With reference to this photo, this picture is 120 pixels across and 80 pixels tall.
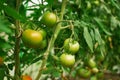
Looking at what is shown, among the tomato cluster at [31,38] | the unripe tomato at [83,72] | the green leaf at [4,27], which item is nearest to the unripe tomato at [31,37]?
the tomato cluster at [31,38]

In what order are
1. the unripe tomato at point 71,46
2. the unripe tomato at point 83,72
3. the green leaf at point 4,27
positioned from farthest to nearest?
the unripe tomato at point 83,72 → the unripe tomato at point 71,46 → the green leaf at point 4,27

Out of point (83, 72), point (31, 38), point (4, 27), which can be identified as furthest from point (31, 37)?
point (83, 72)

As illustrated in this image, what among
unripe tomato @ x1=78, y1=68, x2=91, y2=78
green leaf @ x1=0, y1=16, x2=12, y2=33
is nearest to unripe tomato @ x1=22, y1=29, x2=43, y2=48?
green leaf @ x1=0, y1=16, x2=12, y2=33

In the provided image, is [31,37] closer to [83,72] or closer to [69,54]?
[69,54]

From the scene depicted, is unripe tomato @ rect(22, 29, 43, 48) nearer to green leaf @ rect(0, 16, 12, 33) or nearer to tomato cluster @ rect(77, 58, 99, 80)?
green leaf @ rect(0, 16, 12, 33)

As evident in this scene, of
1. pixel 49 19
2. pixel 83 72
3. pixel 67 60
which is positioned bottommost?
pixel 83 72

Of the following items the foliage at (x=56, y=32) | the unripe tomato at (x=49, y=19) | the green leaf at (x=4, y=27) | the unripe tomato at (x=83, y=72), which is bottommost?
the unripe tomato at (x=83, y=72)

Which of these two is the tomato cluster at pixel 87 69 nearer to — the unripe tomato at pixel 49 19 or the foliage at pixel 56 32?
the foliage at pixel 56 32

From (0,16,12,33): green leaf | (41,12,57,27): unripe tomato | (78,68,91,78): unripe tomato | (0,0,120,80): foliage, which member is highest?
(0,16,12,33): green leaf

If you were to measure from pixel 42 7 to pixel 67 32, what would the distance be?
24 cm

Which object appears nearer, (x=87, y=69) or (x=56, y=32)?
(x=56, y=32)

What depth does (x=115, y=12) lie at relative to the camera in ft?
8.63

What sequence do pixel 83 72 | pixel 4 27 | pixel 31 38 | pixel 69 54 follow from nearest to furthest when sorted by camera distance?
pixel 4 27 → pixel 31 38 → pixel 69 54 → pixel 83 72

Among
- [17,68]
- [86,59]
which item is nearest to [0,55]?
[17,68]
